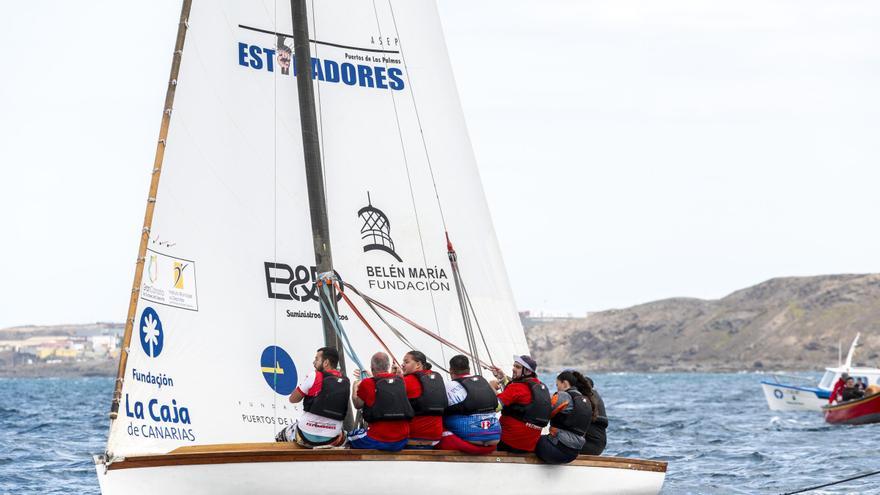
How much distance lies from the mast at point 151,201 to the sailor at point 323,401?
5.84ft

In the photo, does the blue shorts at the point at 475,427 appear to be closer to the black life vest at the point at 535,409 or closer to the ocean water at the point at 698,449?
the black life vest at the point at 535,409

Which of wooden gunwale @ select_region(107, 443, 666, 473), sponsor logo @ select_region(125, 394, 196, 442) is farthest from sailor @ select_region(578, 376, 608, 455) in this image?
sponsor logo @ select_region(125, 394, 196, 442)

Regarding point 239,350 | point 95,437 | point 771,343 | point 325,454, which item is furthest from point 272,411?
point 771,343

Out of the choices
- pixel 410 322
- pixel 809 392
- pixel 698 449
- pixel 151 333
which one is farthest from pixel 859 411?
pixel 151 333

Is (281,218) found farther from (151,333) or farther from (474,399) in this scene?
(474,399)

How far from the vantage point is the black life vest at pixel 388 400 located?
39.9ft

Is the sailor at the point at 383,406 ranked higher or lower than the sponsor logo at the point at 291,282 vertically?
lower

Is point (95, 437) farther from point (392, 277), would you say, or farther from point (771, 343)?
point (771, 343)

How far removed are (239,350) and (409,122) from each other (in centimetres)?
360

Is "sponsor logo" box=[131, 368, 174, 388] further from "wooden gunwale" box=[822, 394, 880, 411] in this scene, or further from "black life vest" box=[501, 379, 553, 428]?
"wooden gunwale" box=[822, 394, 880, 411]

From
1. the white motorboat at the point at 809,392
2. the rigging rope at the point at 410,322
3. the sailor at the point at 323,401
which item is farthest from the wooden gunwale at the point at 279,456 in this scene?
A: the white motorboat at the point at 809,392

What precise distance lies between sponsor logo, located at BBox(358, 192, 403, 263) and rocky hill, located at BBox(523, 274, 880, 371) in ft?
497

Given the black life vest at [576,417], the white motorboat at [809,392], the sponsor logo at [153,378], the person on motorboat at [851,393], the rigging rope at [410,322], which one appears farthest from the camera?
the white motorboat at [809,392]

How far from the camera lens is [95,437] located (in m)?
29.7
